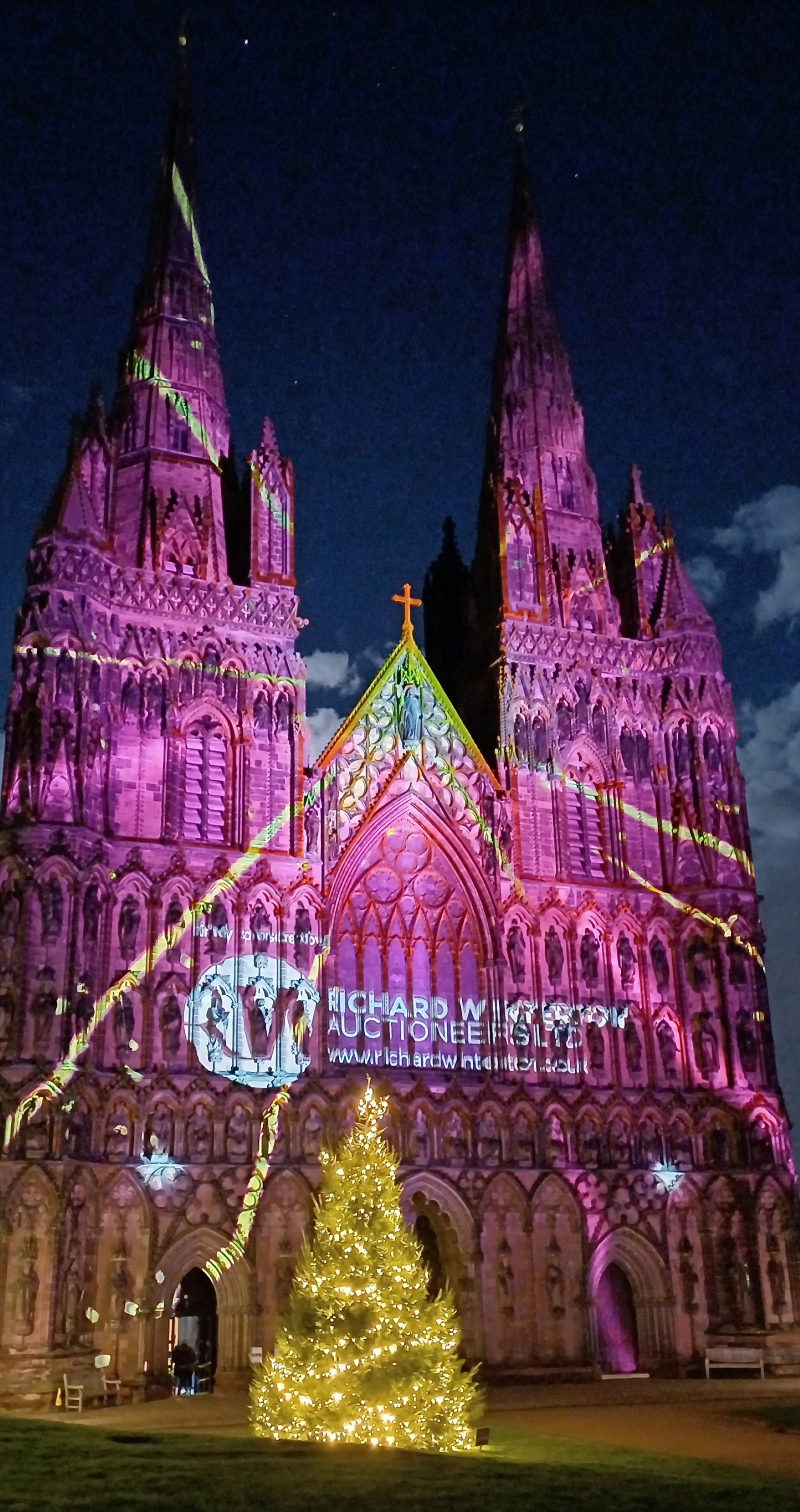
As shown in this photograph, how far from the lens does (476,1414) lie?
69.5ft

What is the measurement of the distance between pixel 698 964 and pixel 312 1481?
29.2 metres

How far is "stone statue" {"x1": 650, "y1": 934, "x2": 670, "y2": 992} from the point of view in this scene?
41.6 m

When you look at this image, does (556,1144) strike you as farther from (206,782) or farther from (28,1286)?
(28,1286)

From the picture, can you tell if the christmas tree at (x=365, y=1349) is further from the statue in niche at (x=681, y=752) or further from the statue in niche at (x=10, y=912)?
the statue in niche at (x=681, y=752)

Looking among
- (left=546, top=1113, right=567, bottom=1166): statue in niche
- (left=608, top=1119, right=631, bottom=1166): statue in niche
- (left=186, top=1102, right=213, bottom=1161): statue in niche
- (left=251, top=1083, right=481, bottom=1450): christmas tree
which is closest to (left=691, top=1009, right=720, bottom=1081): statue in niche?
(left=608, top=1119, right=631, bottom=1166): statue in niche

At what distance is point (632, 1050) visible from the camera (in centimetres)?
4050

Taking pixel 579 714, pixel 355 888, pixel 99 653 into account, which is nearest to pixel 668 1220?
pixel 355 888

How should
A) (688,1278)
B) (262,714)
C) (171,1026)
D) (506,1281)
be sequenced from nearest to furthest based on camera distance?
(171,1026), (506,1281), (688,1278), (262,714)

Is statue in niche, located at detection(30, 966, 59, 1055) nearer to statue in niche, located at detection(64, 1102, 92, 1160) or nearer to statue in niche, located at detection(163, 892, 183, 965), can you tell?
statue in niche, located at detection(64, 1102, 92, 1160)

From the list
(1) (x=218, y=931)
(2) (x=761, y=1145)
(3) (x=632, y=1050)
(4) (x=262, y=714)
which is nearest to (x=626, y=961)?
(3) (x=632, y=1050)

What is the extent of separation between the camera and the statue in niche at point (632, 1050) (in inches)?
1588

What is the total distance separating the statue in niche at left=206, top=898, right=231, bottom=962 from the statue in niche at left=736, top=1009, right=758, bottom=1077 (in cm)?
1548

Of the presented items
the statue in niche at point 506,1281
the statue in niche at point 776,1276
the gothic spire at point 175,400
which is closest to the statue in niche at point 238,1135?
the statue in niche at point 506,1281

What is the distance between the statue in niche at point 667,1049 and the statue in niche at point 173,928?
571 inches
